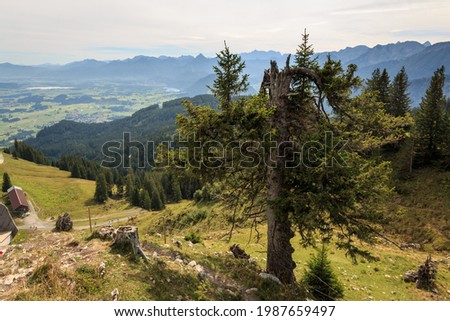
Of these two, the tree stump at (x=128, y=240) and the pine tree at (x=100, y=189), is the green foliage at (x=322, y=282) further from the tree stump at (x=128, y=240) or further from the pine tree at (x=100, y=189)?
the pine tree at (x=100, y=189)

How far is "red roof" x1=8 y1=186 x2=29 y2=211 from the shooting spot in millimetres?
83500

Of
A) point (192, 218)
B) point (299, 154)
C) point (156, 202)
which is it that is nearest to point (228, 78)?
point (299, 154)

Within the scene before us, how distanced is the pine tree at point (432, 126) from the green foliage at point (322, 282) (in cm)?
3894

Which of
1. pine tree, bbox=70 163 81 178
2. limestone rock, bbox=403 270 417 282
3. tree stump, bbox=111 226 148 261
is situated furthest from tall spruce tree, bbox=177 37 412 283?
pine tree, bbox=70 163 81 178

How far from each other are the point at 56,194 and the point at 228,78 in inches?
4403

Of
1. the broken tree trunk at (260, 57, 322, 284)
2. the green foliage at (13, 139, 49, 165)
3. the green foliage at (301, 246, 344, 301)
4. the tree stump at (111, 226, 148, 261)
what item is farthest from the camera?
the green foliage at (13, 139, 49, 165)

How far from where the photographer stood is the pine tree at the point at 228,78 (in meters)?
10.9

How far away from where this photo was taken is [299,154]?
10875 millimetres

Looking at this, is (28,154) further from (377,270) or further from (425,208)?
(377,270)

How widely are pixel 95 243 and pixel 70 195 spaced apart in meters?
106

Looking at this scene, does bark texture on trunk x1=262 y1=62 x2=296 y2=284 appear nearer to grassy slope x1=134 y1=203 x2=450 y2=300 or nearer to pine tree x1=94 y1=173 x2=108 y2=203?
grassy slope x1=134 y1=203 x2=450 y2=300

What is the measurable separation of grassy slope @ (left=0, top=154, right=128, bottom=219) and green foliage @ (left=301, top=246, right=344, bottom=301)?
3642 inches

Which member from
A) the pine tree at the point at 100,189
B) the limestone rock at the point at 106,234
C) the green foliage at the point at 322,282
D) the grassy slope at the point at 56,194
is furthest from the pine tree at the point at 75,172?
the green foliage at the point at 322,282

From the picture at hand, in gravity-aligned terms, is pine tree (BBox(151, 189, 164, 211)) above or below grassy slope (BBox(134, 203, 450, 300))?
below
